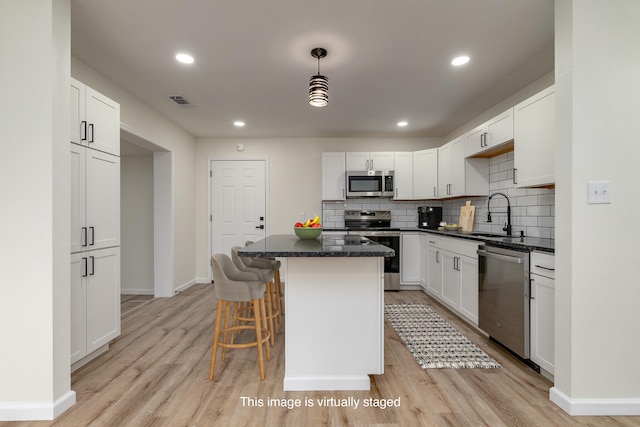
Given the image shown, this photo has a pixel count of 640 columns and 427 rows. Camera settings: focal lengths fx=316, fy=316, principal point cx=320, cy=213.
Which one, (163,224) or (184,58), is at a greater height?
(184,58)

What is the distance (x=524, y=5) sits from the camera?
2.07 m

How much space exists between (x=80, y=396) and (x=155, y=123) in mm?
3156

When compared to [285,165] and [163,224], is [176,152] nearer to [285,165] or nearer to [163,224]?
[163,224]

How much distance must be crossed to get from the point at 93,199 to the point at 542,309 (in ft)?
11.1

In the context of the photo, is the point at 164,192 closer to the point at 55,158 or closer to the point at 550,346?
the point at 55,158

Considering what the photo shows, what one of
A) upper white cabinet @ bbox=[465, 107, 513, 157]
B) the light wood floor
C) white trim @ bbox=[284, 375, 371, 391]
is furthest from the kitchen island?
upper white cabinet @ bbox=[465, 107, 513, 157]

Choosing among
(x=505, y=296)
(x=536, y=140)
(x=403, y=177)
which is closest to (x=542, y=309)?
(x=505, y=296)

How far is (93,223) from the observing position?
2.43 metres

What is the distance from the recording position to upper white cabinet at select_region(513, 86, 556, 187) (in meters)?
2.39

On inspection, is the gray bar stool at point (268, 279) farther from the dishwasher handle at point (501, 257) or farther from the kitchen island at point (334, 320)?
the dishwasher handle at point (501, 257)

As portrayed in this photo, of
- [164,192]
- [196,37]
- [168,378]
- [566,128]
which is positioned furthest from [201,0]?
[164,192]

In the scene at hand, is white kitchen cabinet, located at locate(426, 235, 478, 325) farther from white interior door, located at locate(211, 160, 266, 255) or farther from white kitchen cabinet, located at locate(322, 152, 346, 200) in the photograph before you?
white interior door, located at locate(211, 160, 266, 255)

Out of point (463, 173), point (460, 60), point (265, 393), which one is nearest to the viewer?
point (265, 393)

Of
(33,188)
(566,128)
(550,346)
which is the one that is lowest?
(550,346)
